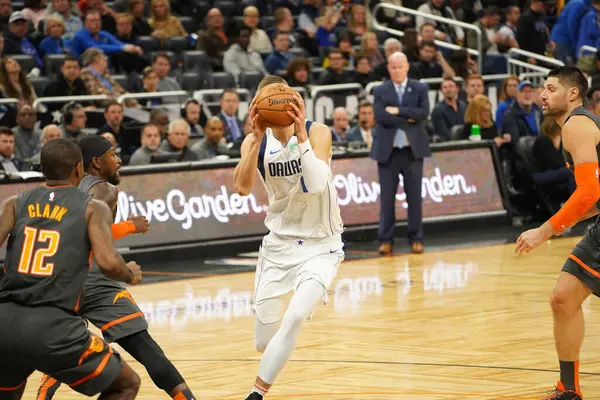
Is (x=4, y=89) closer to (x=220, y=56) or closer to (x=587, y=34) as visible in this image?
(x=220, y=56)

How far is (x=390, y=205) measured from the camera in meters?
14.8

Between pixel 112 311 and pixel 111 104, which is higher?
pixel 112 311

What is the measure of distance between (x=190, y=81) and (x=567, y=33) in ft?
24.0

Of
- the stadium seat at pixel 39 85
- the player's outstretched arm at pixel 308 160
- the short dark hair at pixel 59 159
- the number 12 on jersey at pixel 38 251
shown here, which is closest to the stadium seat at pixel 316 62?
the stadium seat at pixel 39 85

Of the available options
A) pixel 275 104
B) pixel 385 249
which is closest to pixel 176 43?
pixel 385 249

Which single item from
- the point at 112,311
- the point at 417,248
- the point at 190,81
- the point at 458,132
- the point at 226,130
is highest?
the point at 112,311

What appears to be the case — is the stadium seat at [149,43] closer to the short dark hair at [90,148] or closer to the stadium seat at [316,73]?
the stadium seat at [316,73]

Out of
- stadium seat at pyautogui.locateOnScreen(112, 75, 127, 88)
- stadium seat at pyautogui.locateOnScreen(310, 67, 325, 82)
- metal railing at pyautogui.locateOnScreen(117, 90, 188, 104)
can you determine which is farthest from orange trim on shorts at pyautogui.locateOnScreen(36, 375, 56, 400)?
stadium seat at pyautogui.locateOnScreen(310, 67, 325, 82)

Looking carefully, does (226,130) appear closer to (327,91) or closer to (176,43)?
(327,91)

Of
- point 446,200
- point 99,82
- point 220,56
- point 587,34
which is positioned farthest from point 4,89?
point 587,34

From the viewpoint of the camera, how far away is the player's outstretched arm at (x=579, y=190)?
6895 millimetres

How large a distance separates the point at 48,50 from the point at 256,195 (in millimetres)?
4177

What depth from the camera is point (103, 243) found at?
554 cm

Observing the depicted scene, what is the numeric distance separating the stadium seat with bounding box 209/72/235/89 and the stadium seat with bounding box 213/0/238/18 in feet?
10.3
